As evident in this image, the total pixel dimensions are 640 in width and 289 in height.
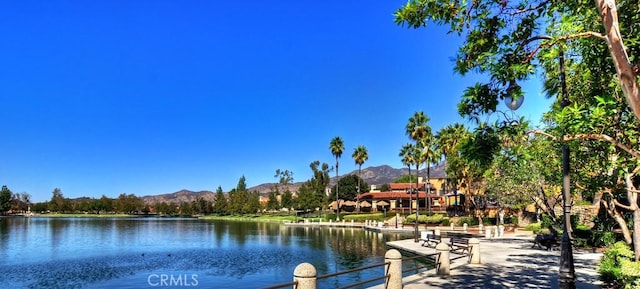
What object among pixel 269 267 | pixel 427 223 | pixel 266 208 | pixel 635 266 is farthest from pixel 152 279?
pixel 266 208

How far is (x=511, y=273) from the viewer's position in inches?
678

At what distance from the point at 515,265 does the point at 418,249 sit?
9.80 meters

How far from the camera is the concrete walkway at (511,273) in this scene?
48.4 ft

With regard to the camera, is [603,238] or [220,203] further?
[220,203]

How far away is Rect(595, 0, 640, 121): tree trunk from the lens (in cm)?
518

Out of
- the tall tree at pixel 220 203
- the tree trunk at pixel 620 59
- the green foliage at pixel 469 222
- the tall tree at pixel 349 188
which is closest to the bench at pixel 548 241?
the tree trunk at pixel 620 59

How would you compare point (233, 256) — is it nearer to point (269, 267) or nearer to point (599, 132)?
point (269, 267)

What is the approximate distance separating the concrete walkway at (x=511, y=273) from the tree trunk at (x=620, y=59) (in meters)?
10.3

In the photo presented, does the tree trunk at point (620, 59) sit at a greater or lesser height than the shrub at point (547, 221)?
greater

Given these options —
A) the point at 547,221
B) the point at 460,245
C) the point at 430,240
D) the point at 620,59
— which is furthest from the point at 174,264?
the point at 620,59

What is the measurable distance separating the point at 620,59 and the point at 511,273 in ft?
45.6

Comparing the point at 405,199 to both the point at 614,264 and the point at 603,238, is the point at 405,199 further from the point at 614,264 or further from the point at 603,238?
the point at 614,264

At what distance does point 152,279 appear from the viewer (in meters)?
24.5

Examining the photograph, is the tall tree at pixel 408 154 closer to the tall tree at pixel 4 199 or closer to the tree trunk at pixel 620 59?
the tree trunk at pixel 620 59
